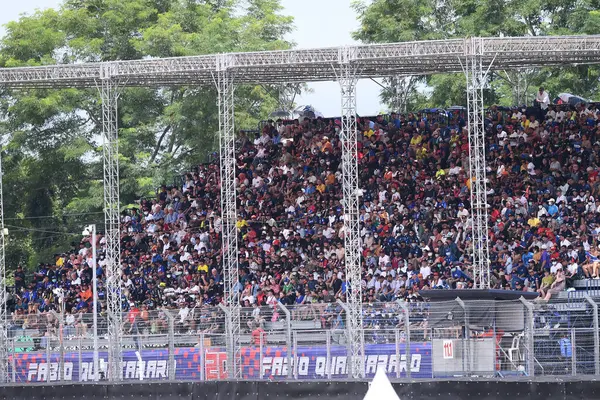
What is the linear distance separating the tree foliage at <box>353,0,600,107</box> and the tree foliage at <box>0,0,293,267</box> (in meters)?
5.01

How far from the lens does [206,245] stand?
36.2 meters

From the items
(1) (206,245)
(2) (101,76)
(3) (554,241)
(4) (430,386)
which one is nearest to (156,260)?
(1) (206,245)

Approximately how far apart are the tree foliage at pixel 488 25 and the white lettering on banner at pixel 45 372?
25903 millimetres

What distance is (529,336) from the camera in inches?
786

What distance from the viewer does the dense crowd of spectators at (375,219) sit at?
3034cm

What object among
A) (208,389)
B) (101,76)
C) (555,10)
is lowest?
(208,389)

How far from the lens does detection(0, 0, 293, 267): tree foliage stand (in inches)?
1903

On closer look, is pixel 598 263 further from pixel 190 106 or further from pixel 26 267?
pixel 26 267

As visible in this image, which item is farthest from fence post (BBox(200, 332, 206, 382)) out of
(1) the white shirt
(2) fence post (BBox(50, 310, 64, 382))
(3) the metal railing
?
(1) the white shirt

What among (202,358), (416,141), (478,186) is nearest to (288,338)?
(202,358)

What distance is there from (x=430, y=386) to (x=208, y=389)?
4.09 meters

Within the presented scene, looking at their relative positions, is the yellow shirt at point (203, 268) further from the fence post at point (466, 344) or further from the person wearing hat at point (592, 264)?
the fence post at point (466, 344)

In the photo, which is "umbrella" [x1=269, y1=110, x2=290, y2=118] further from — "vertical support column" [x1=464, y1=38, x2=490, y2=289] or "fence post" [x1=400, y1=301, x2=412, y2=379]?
"fence post" [x1=400, y1=301, x2=412, y2=379]

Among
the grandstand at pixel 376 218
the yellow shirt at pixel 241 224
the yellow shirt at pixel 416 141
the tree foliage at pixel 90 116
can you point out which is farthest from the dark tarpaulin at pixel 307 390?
the tree foliage at pixel 90 116
